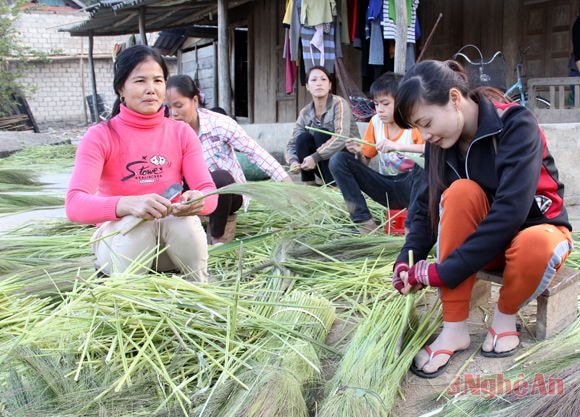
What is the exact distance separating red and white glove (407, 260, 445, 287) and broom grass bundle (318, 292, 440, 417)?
10 cm

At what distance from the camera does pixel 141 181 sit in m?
2.58

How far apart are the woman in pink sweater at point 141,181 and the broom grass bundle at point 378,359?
80 centimetres

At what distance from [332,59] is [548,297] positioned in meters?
5.11

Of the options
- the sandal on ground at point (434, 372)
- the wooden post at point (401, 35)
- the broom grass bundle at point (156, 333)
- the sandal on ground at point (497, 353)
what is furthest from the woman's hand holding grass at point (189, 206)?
the wooden post at point (401, 35)

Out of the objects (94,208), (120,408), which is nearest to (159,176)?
(94,208)

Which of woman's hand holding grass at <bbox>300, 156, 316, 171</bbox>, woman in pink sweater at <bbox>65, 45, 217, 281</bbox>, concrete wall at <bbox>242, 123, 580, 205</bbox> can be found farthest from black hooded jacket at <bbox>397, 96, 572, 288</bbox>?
concrete wall at <bbox>242, 123, 580, 205</bbox>

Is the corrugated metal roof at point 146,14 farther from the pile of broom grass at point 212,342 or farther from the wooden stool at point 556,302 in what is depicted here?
the wooden stool at point 556,302

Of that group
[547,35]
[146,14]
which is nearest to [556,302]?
[547,35]

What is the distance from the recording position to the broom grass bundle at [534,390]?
1439 millimetres

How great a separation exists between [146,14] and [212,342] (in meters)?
10.0

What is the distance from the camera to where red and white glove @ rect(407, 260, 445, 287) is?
1847mm

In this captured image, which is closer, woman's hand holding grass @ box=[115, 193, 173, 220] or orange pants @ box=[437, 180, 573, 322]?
orange pants @ box=[437, 180, 573, 322]

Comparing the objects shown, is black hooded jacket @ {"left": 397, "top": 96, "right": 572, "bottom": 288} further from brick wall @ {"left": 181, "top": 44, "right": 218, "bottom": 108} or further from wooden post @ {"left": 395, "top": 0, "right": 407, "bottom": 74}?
brick wall @ {"left": 181, "top": 44, "right": 218, "bottom": 108}

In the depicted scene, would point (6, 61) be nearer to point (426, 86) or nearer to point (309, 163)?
point (309, 163)
